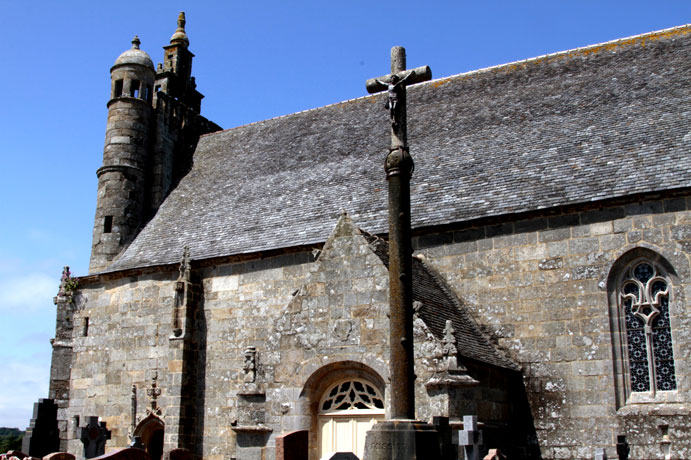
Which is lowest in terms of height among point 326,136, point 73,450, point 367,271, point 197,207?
point 73,450

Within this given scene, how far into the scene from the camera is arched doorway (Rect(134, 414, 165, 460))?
17.5 meters

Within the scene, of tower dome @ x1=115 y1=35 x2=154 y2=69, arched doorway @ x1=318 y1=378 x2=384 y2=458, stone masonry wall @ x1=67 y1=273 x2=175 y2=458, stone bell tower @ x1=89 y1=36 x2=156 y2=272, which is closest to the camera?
arched doorway @ x1=318 y1=378 x2=384 y2=458

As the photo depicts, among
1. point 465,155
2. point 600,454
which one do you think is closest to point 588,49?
point 465,155

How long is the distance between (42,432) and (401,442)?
919 cm

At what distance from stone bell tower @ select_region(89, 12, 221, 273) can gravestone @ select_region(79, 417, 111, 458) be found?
7.68 meters

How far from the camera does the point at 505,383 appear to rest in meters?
13.3

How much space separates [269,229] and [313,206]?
1152 mm

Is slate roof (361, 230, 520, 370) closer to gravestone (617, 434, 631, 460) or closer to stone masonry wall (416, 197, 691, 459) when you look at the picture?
stone masonry wall (416, 197, 691, 459)

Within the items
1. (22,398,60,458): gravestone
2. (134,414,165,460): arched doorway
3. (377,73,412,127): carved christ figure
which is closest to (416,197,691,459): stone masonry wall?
(377,73,412,127): carved christ figure

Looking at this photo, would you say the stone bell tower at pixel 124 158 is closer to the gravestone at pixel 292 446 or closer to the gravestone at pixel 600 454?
the gravestone at pixel 292 446

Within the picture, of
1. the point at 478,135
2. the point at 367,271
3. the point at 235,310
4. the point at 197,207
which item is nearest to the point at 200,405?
the point at 235,310

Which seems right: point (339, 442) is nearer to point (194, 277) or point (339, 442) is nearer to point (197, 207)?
point (194, 277)

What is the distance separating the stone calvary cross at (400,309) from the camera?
8078mm

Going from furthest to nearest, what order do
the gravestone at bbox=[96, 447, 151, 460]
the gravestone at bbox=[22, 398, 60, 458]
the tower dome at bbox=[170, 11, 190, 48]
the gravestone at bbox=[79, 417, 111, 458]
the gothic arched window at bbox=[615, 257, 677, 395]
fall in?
the tower dome at bbox=[170, 11, 190, 48] → the gravestone at bbox=[22, 398, 60, 458] → the gravestone at bbox=[79, 417, 111, 458] → the gothic arched window at bbox=[615, 257, 677, 395] → the gravestone at bbox=[96, 447, 151, 460]
